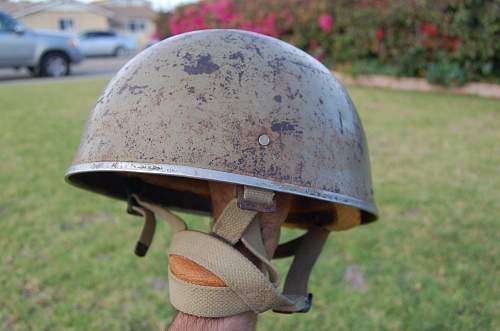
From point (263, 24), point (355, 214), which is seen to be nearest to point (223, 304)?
point (355, 214)

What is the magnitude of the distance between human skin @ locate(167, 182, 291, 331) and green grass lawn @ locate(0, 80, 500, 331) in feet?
4.38

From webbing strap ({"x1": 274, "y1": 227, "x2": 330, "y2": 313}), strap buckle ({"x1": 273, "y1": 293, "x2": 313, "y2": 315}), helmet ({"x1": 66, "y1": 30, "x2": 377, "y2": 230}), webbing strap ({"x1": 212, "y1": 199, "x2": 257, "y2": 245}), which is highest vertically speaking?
helmet ({"x1": 66, "y1": 30, "x2": 377, "y2": 230})

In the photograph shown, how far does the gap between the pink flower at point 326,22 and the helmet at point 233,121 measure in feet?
29.7

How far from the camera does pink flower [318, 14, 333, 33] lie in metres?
9.92

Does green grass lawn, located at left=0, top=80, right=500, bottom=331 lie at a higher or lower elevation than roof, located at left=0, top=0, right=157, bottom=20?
lower

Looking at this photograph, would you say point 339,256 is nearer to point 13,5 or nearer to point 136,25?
point 13,5

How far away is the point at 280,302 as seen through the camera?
1.10 metres

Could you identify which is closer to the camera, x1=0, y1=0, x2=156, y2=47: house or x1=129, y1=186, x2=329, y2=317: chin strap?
x1=129, y1=186, x2=329, y2=317: chin strap

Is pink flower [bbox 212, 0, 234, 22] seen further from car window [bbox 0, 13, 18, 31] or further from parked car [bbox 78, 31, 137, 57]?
parked car [bbox 78, 31, 137, 57]

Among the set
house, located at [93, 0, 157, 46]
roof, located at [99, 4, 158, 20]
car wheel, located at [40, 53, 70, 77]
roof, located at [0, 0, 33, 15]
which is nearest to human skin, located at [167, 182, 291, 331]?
car wheel, located at [40, 53, 70, 77]

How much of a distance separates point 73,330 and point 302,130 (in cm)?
174

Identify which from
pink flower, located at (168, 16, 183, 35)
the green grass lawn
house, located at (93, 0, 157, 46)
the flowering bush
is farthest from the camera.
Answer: house, located at (93, 0, 157, 46)

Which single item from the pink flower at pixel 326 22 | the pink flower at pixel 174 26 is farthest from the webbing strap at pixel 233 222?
the pink flower at pixel 174 26

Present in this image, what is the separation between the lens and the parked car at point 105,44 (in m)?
25.9
